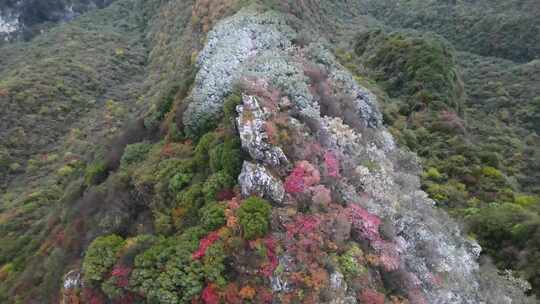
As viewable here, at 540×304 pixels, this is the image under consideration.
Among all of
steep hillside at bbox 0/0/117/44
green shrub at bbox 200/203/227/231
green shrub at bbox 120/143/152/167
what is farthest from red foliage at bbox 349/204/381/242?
steep hillside at bbox 0/0/117/44

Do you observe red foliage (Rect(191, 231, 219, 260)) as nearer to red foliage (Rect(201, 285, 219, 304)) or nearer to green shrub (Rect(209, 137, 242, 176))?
red foliage (Rect(201, 285, 219, 304))

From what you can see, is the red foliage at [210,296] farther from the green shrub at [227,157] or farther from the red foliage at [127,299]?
the green shrub at [227,157]

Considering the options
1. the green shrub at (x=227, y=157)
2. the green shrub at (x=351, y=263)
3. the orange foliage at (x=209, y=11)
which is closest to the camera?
the green shrub at (x=351, y=263)

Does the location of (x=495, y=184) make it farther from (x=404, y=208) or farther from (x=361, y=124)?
(x=404, y=208)

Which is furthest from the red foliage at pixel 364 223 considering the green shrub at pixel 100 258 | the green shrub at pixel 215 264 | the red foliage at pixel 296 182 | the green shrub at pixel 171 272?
the green shrub at pixel 100 258

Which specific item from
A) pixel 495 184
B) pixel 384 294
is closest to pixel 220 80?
pixel 384 294

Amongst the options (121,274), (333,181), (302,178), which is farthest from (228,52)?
(121,274)
